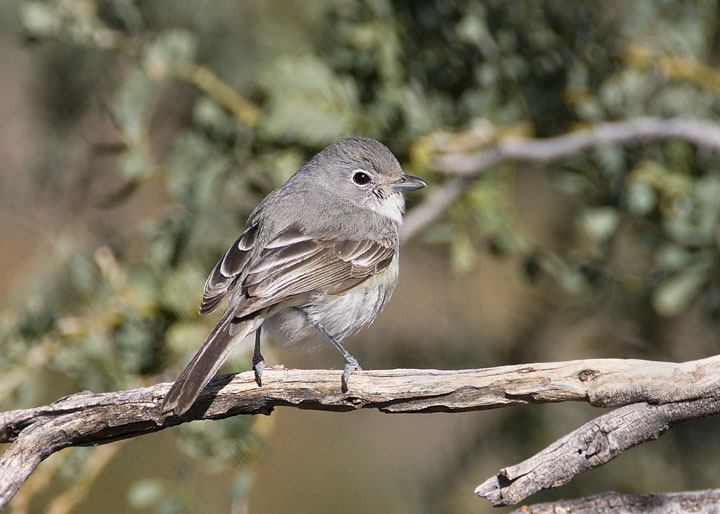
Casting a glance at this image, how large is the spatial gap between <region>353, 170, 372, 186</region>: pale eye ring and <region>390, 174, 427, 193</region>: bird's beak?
0.16 metres

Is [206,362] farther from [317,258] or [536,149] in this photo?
[536,149]

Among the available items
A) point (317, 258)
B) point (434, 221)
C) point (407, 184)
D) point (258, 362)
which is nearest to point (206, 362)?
point (258, 362)

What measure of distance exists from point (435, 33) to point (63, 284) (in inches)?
99.4

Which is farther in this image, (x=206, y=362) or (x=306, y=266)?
(x=306, y=266)

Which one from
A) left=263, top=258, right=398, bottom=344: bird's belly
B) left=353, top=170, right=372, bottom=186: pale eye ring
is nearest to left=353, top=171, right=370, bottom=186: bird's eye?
left=353, top=170, right=372, bottom=186: pale eye ring

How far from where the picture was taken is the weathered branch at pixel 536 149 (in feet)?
13.4

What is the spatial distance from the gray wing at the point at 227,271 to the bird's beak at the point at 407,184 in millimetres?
817

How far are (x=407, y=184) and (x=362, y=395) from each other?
1.76m

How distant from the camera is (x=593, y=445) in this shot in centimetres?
233

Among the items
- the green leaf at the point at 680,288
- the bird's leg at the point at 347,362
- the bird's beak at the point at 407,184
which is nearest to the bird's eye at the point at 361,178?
the bird's beak at the point at 407,184

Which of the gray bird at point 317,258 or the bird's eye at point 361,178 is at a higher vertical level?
the bird's eye at point 361,178

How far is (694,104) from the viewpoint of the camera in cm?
461

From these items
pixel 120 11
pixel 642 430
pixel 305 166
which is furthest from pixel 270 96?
pixel 642 430

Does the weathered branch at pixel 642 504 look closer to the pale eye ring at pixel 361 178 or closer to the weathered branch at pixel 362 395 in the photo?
the weathered branch at pixel 362 395
